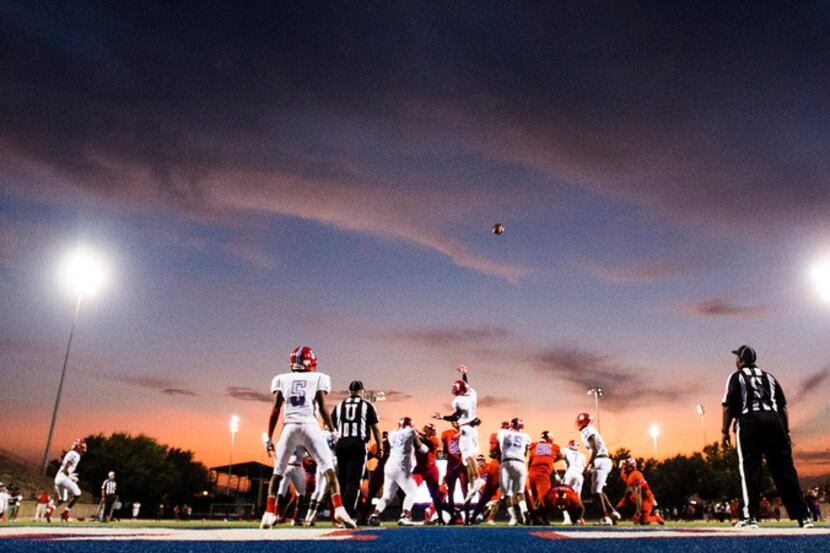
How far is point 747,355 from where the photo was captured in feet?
24.9

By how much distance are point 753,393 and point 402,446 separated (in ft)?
19.4

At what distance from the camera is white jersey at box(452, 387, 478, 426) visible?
40.4 ft

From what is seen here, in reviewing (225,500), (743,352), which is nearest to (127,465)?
(225,500)

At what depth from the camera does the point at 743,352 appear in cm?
764

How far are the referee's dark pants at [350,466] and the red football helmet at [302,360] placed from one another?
2.37 meters

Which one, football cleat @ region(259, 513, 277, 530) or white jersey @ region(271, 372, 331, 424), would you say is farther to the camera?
white jersey @ region(271, 372, 331, 424)

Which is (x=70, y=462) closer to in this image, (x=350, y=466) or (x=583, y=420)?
(x=350, y=466)

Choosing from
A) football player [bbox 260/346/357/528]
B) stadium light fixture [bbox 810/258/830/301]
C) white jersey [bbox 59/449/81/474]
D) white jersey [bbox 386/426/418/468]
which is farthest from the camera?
stadium light fixture [bbox 810/258/830/301]

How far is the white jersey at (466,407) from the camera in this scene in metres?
12.3

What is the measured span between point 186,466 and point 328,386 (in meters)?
90.5

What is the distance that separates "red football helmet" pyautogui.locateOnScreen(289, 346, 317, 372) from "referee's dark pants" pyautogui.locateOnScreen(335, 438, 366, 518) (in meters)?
2.37

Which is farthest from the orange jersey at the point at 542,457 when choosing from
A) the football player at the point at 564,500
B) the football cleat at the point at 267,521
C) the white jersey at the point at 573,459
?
the football cleat at the point at 267,521

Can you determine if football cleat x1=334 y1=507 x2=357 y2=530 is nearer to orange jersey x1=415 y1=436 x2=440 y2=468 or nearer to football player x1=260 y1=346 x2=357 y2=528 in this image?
football player x1=260 y1=346 x2=357 y2=528

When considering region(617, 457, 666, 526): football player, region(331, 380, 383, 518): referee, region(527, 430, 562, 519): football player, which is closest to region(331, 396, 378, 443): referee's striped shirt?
region(331, 380, 383, 518): referee
